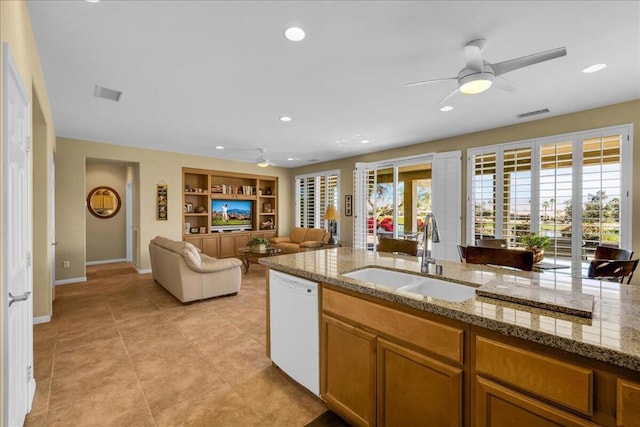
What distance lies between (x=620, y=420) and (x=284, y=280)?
73.0 inches

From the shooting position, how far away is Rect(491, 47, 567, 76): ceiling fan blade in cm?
204

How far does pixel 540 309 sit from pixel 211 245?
23.8ft

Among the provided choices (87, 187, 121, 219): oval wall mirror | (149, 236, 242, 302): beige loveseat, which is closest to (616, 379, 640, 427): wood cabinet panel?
(149, 236, 242, 302): beige loveseat

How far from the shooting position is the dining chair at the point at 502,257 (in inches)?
81.0

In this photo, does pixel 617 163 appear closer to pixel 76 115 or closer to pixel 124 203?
pixel 76 115

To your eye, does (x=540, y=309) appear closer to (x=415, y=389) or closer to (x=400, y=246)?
(x=415, y=389)

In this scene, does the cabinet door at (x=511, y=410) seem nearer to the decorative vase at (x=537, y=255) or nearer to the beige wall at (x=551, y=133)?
the decorative vase at (x=537, y=255)

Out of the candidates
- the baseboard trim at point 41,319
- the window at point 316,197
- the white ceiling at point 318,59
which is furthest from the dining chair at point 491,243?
the baseboard trim at point 41,319

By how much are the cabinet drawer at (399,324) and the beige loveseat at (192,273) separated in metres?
2.99

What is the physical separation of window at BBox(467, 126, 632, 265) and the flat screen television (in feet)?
19.2

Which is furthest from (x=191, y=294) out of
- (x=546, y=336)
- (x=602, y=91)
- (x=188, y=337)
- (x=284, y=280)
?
(x=602, y=91)

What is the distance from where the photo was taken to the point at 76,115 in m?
4.18

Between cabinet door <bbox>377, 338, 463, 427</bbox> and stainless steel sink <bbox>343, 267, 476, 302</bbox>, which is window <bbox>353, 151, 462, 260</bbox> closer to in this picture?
stainless steel sink <bbox>343, 267, 476, 302</bbox>

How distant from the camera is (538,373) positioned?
3.46 feet
